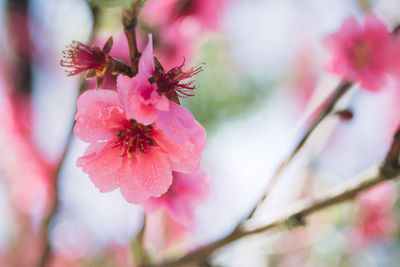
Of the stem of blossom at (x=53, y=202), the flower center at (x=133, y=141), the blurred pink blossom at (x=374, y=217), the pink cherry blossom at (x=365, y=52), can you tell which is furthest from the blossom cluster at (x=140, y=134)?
the blurred pink blossom at (x=374, y=217)

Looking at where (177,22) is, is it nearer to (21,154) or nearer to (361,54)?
(361,54)

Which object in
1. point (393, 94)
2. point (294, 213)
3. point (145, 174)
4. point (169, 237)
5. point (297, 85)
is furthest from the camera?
point (297, 85)

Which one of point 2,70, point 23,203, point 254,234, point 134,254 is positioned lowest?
point 23,203

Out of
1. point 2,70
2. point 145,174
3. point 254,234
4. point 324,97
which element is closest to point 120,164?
point 145,174

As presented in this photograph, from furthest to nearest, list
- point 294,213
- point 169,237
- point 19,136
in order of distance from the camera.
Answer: point 169,237 → point 19,136 → point 294,213

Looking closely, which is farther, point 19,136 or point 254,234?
point 19,136

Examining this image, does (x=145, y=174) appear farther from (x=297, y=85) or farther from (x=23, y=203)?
(x=297, y=85)

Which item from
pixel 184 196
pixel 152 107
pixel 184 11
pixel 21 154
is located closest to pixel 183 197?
pixel 184 196

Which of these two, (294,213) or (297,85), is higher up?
(294,213)
